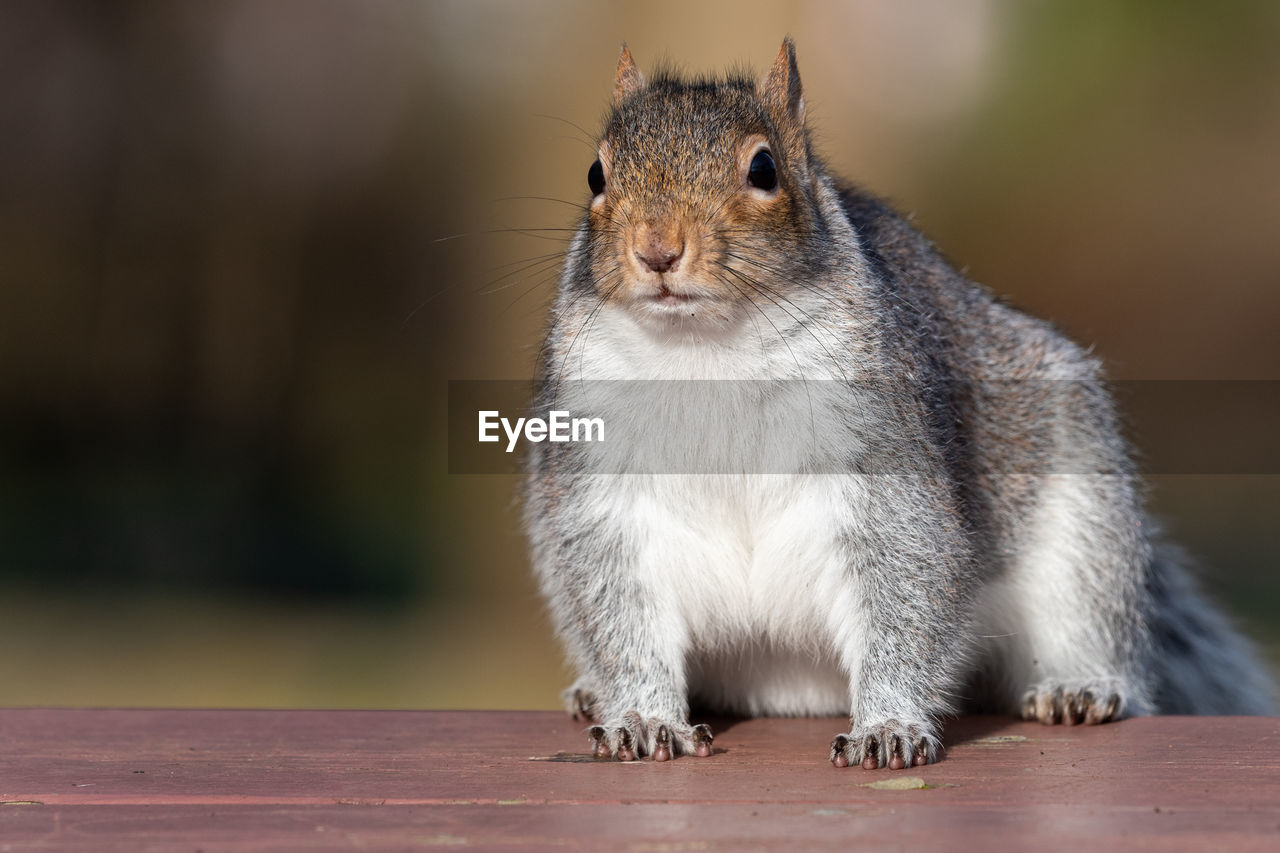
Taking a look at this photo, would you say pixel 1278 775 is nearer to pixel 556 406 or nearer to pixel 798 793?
pixel 798 793

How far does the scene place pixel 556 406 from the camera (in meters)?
2.07

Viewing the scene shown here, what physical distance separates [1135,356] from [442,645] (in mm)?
2521

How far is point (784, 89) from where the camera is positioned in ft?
7.23

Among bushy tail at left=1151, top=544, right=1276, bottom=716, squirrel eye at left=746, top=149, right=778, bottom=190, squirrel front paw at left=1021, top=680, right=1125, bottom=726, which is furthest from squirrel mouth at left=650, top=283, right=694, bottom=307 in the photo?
bushy tail at left=1151, top=544, right=1276, bottom=716

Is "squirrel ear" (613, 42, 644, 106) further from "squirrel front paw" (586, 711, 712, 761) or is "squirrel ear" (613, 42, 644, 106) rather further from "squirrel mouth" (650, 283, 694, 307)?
"squirrel front paw" (586, 711, 712, 761)

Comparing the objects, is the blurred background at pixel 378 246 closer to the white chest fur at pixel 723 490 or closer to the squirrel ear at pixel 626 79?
the squirrel ear at pixel 626 79

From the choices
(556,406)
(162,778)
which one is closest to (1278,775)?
(556,406)

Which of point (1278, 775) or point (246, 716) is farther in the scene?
point (246, 716)

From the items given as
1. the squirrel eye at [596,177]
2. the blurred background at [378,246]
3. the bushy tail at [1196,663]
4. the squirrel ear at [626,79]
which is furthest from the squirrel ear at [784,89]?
the blurred background at [378,246]

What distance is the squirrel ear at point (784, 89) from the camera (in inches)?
86.1

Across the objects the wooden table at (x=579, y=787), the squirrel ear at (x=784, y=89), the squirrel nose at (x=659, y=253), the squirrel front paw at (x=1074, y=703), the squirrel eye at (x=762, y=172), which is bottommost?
the wooden table at (x=579, y=787)

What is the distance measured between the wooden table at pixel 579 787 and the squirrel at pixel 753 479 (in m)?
0.09

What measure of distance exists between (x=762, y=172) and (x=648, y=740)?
0.76 m

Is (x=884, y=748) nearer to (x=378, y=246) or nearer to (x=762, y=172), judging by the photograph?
(x=762, y=172)
